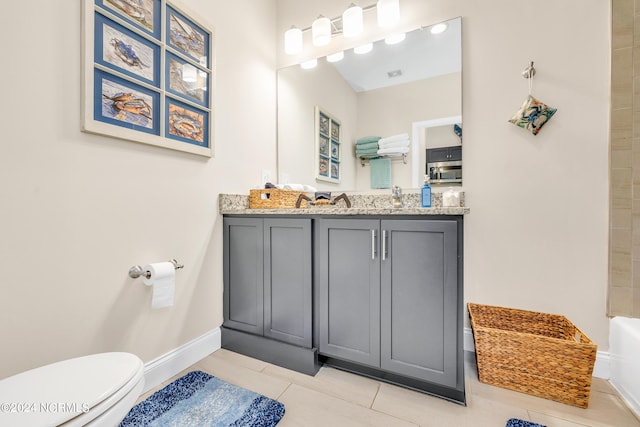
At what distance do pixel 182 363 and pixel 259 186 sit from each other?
121 cm

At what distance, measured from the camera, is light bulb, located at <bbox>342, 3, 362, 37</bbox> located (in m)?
1.85

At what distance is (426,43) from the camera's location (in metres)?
1.78

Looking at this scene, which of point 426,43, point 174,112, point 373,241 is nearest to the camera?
point 373,241

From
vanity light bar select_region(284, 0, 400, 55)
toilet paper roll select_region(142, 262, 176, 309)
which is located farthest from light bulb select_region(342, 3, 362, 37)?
toilet paper roll select_region(142, 262, 176, 309)

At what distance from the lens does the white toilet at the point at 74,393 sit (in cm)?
66

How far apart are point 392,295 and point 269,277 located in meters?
0.72

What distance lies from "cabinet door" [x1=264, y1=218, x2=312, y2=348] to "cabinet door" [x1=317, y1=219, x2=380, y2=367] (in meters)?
0.08

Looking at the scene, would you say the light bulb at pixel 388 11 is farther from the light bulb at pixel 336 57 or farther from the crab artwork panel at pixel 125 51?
the crab artwork panel at pixel 125 51

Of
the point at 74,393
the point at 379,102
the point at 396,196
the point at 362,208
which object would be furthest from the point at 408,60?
the point at 74,393

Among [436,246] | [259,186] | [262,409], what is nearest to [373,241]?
[436,246]

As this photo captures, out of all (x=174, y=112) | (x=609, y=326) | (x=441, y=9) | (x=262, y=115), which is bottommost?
(x=609, y=326)

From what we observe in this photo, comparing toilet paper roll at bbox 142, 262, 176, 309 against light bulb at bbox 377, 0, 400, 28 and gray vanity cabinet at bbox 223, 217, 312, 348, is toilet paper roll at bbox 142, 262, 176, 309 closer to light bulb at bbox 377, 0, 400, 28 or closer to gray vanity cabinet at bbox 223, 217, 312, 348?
gray vanity cabinet at bbox 223, 217, 312, 348

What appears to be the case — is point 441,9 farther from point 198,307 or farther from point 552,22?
point 198,307

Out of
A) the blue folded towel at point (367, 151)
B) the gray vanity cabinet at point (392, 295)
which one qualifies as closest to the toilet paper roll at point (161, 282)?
the gray vanity cabinet at point (392, 295)
